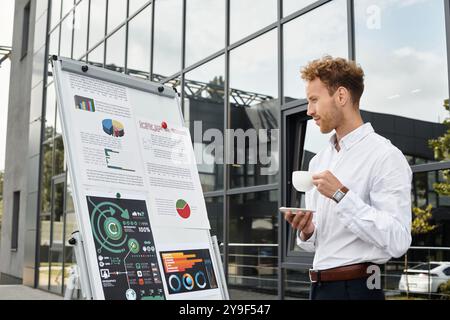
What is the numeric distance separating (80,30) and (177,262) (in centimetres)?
902

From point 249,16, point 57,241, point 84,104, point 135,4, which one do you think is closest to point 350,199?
point 84,104

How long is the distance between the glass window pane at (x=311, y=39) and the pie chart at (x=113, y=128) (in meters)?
2.62

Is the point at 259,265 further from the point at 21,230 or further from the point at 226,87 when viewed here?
the point at 21,230

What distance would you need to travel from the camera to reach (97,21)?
968 centimetres

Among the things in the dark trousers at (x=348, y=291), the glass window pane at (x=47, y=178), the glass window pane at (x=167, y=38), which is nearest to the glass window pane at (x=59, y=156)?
the glass window pane at (x=47, y=178)

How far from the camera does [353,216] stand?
64.2 inches

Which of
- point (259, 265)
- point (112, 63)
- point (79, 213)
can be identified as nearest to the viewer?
point (79, 213)

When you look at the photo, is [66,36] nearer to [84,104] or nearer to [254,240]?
[254,240]

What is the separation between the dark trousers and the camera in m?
1.72

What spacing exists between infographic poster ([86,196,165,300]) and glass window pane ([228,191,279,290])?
2.79 metres

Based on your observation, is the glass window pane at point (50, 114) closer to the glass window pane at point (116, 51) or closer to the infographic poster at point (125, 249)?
the glass window pane at point (116, 51)

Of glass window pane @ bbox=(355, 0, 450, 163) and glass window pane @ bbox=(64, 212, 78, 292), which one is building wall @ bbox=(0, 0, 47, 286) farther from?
glass window pane @ bbox=(355, 0, 450, 163)

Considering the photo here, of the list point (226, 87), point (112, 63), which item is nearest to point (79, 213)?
point (226, 87)

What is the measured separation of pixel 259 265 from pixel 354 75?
3.60 metres
